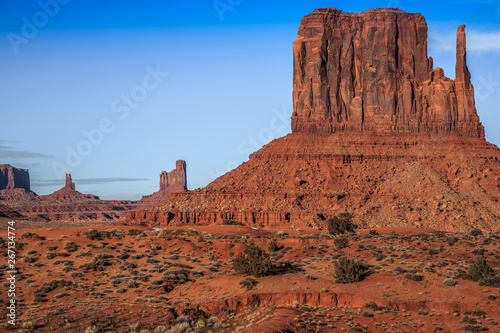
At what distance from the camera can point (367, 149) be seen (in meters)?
110

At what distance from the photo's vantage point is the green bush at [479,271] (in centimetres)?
3928

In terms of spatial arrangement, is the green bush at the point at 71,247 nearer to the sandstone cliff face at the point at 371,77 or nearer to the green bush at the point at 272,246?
the green bush at the point at 272,246

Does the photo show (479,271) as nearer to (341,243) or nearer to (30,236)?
(341,243)

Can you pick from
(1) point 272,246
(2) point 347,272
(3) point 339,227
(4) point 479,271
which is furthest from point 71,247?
(3) point 339,227

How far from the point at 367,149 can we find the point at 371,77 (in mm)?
14714

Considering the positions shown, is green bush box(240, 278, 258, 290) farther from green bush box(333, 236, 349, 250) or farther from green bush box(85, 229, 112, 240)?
green bush box(85, 229, 112, 240)

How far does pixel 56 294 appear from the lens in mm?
38094

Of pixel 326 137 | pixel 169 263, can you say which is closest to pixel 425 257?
pixel 169 263

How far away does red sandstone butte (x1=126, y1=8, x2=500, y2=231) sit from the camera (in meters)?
95.8

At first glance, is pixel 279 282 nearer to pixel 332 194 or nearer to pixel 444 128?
pixel 332 194

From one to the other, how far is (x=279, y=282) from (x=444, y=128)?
79.8 meters

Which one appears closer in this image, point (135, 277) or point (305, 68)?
point (135, 277)

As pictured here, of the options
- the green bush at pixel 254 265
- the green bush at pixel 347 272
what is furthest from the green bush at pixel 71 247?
the green bush at pixel 347 272

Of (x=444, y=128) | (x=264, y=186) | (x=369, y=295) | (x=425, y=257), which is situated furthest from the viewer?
(x=444, y=128)
